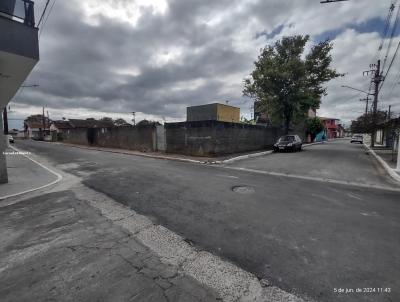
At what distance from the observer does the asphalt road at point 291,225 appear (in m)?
2.64

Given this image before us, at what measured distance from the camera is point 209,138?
611 inches

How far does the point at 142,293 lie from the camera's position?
2.36m

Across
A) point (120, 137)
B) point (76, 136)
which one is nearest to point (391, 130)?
point (120, 137)

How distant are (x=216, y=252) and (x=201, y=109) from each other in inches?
918

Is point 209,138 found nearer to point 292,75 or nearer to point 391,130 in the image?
point 292,75

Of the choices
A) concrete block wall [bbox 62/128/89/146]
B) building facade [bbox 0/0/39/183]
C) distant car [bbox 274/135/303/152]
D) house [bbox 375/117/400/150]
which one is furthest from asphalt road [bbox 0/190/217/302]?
concrete block wall [bbox 62/128/89/146]

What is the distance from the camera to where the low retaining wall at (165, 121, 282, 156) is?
15547mm

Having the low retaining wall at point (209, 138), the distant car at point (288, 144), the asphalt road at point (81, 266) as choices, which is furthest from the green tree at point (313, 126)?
the asphalt road at point (81, 266)

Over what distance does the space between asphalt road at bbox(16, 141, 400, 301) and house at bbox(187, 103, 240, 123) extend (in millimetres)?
16773

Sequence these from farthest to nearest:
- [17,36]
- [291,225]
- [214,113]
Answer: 1. [214,113]
2. [17,36]
3. [291,225]

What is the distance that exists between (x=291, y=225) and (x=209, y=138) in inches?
461

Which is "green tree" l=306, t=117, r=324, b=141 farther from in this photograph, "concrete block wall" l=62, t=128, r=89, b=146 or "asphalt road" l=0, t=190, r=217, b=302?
"asphalt road" l=0, t=190, r=217, b=302

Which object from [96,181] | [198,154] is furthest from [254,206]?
[198,154]

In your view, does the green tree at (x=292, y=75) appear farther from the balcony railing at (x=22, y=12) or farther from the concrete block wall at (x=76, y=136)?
the concrete block wall at (x=76, y=136)
